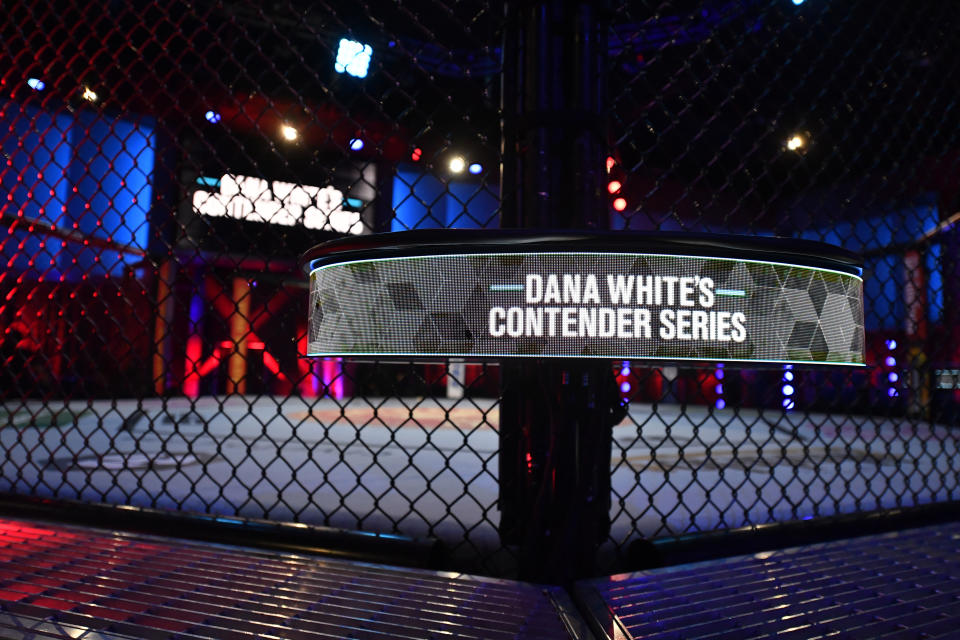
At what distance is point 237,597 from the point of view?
2.77 ft

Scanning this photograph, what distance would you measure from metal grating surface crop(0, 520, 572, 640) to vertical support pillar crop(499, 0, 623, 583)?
4.7 inches

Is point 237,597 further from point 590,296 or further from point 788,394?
point 788,394

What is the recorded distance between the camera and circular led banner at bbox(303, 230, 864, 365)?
0.65 metres

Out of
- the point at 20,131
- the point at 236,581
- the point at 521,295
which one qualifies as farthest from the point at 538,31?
the point at 20,131

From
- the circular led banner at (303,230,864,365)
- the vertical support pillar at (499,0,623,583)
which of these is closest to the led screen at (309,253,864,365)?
the circular led banner at (303,230,864,365)

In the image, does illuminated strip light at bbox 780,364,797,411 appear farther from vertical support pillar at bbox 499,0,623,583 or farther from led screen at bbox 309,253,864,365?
vertical support pillar at bbox 499,0,623,583

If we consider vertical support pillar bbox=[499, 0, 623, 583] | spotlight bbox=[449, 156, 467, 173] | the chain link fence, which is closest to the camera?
vertical support pillar bbox=[499, 0, 623, 583]

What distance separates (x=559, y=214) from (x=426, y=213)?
688mm

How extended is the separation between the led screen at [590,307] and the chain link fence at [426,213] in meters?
0.07

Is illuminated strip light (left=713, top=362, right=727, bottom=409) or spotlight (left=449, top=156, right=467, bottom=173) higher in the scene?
spotlight (left=449, top=156, right=467, bottom=173)

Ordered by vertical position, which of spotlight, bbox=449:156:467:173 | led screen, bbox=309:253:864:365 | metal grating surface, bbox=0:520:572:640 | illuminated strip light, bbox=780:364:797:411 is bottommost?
metal grating surface, bbox=0:520:572:640

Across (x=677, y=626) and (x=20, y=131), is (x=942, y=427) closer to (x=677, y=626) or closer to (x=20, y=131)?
(x=677, y=626)

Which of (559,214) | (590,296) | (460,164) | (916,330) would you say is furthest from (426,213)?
(916,330)

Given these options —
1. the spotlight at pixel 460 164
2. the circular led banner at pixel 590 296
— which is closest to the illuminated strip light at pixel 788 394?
the circular led banner at pixel 590 296
